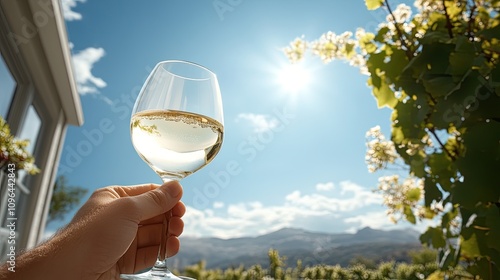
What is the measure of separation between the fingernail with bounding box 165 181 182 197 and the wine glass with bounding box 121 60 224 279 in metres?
0.04

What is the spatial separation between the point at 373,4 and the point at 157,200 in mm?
1054

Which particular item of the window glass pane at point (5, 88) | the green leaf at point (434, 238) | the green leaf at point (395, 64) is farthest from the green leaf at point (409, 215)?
the window glass pane at point (5, 88)

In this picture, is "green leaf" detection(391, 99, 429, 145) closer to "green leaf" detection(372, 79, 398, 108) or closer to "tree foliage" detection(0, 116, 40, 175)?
"green leaf" detection(372, 79, 398, 108)

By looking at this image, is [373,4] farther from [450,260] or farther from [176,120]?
[176,120]

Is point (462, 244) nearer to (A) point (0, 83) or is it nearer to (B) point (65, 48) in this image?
(A) point (0, 83)

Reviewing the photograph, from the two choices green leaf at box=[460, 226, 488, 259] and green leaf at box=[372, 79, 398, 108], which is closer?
green leaf at box=[460, 226, 488, 259]

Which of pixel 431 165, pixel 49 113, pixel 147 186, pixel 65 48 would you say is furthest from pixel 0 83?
pixel 431 165

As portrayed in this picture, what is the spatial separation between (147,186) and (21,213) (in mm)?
4500

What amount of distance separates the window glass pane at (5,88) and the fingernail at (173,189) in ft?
11.0

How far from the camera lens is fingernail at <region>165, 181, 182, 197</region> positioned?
25.6 inches

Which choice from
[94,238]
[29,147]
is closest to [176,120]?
→ [94,238]

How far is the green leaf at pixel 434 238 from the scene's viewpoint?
1321 millimetres

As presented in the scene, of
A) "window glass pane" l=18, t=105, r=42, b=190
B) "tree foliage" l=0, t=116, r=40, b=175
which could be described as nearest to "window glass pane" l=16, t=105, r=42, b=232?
"window glass pane" l=18, t=105, r=42, b=190

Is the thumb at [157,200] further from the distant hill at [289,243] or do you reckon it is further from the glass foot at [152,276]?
the distant hill at [289,243]
